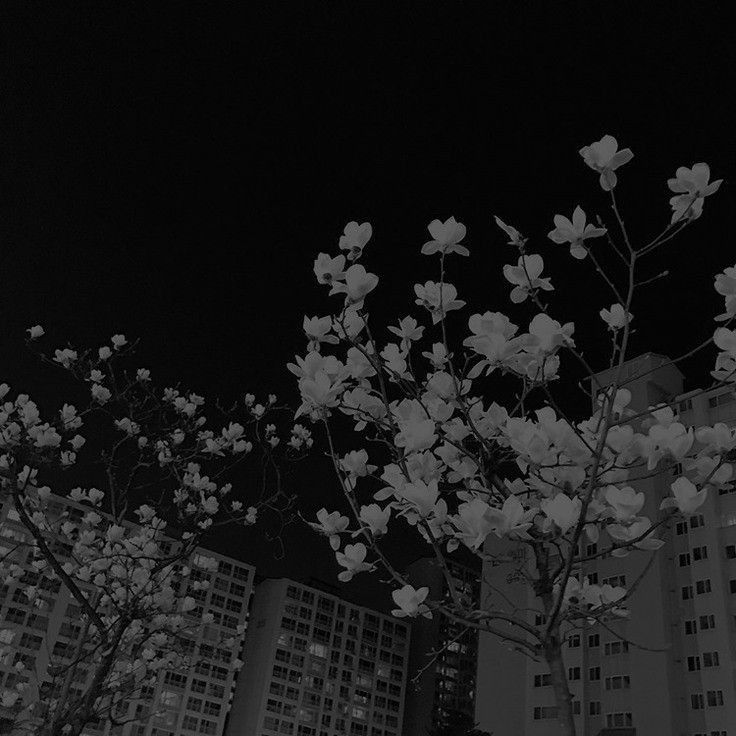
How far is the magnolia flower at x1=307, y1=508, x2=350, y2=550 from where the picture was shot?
2.50m

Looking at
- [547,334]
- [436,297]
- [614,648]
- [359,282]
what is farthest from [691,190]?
[614,648]

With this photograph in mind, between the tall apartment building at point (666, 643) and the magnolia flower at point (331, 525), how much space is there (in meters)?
34.2

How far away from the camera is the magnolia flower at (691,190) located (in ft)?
7.47

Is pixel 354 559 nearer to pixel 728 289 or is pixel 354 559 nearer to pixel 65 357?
pixel 728 289

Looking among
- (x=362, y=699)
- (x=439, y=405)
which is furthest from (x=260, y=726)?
(x=439, y=405)

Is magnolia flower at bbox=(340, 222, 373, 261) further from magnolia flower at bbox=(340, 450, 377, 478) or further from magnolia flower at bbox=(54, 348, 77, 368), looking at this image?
magnolia flower at bbox=(54, 348, 77, 368)

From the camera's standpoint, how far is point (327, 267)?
8.72ft

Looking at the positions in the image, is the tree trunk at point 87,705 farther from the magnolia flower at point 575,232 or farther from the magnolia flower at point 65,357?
the magnolia flower at point 575,232

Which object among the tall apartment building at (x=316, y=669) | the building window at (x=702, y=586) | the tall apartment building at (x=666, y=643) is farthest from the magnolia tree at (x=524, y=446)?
the tall apartment building at (x=316, y=669)

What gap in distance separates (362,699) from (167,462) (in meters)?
79.9

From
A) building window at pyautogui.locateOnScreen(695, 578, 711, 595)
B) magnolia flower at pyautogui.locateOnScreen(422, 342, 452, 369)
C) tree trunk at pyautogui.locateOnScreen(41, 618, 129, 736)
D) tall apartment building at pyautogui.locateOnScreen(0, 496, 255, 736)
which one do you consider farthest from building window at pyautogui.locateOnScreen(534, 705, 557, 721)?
magnolia flower at pyautogui.locateOnScreen(422, 342, 452, 369)

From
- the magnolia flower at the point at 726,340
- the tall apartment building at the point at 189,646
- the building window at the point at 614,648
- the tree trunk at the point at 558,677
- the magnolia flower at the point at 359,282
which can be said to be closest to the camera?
the tree trunk at the point at 558,677

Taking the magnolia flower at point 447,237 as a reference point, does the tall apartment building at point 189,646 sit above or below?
above

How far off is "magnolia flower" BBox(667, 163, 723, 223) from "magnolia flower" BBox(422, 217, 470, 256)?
26.8 inches
